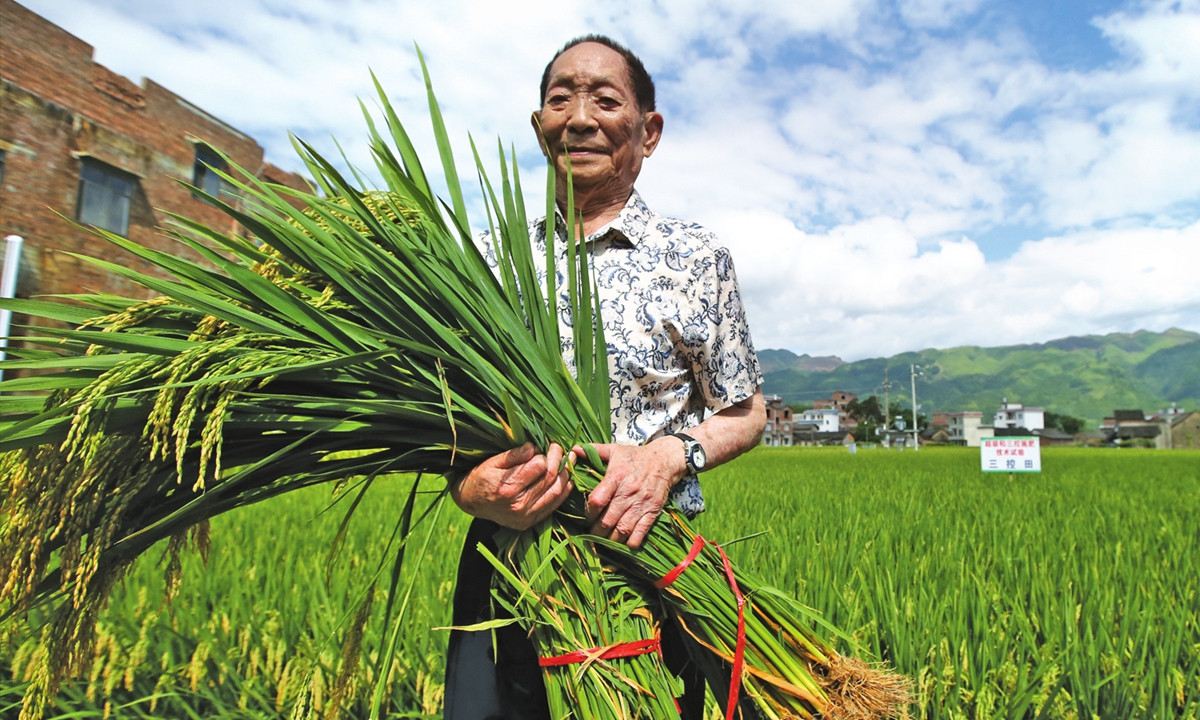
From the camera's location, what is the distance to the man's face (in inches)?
50.1

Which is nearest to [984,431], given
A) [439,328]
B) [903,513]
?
[903,513]

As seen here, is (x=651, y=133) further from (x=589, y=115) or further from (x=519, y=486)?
(x=519, y=486)

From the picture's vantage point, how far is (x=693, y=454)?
3.77ft

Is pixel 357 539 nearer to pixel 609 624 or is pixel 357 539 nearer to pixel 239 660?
pixel 239 660

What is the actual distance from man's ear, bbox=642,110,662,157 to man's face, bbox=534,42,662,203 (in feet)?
0.30

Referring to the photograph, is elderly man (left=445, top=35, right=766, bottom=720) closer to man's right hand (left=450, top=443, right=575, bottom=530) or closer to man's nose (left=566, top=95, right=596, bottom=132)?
man's nose (left=566, top=95, right=596, bottom=132)

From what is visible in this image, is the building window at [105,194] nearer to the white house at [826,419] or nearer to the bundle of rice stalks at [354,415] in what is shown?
the bundle of rice stalks at [354,415]

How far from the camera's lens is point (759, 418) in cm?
135

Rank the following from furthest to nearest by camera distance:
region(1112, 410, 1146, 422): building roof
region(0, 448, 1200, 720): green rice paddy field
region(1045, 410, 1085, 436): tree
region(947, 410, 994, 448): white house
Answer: region(1045, 410, 1085, 436): tree
region(1112, 410, 1146, 422): building roof
region(947, 410, 994, 448): white house
region(0, 448, 1200, 720): green rice paddy field

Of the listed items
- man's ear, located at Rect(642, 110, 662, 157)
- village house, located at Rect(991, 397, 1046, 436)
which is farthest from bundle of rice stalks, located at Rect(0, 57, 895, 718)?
village house, located at Rect(991, 397, 1046, 436)

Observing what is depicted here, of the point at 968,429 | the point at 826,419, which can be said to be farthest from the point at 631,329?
the point at 826,419

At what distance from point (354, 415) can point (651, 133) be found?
86cm

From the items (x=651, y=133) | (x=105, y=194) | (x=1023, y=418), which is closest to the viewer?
(x=651, y=133)

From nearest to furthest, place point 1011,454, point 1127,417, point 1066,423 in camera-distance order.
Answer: point 1011,454 → point 1127,417 → point 1066,423
